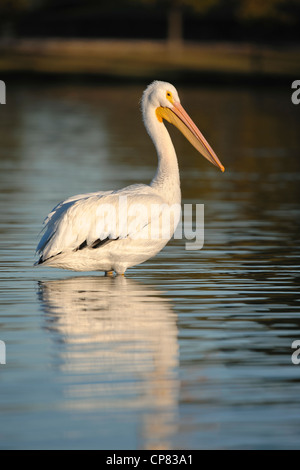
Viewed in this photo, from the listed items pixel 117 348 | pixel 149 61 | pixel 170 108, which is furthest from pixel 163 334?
pixel 149 61

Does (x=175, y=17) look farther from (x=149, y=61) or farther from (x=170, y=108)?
(x=170, y=108)

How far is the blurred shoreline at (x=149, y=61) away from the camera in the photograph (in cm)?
4659

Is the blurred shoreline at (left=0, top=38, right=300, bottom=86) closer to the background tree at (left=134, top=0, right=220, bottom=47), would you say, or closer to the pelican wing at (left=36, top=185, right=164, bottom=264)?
the background tree at (left=134, top=0, right=220, bottom=47)

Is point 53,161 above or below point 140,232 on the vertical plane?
above

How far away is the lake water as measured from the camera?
482cm

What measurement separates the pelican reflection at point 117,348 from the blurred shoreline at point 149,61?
121 feet

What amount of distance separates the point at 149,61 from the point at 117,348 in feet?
162

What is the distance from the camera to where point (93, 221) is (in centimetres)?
790

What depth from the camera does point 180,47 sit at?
62.7 meters

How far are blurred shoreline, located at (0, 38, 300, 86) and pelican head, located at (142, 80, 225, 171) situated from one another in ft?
116

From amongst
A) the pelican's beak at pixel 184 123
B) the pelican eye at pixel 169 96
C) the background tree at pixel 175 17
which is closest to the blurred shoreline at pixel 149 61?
the background tree at pixel 175 17

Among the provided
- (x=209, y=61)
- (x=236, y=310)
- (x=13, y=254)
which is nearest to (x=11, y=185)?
(x=13, y=254)

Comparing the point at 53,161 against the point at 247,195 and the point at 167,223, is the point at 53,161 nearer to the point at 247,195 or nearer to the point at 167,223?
the point at 247,195

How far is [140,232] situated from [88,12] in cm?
6458
